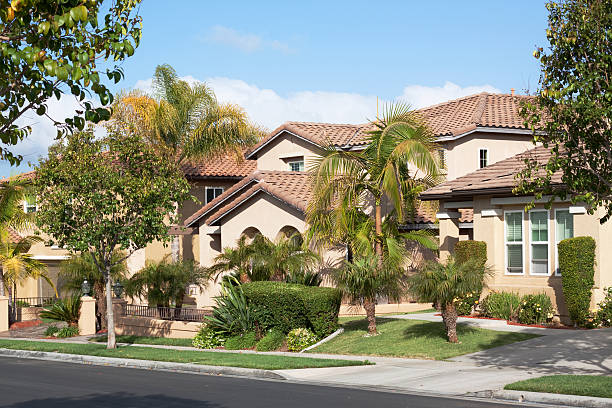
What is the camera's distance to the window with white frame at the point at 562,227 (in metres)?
24.3

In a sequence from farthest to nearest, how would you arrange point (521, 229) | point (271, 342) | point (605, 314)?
1. point (521, 229)
2. point (271, 342)
3. point (605, 314)

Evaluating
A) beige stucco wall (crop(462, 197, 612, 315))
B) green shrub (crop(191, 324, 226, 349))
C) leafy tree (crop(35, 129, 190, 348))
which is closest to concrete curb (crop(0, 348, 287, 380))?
leafy tree (crop(35, 129, 190, 348))

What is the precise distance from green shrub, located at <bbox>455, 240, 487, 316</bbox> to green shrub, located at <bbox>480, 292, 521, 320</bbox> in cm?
65

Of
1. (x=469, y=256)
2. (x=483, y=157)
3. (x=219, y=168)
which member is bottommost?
(x=469, y=256)

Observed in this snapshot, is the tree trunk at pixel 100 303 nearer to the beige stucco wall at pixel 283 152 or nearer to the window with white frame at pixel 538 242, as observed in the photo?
the beige stucco wall at pixel 283 152

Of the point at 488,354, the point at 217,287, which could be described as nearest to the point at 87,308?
the point at 217,287

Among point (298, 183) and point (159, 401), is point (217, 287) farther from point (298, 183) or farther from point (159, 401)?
point (159, 401)

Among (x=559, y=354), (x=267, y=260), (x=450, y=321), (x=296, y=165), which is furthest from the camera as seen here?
(x=296, y=165)

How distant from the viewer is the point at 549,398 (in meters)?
14.4

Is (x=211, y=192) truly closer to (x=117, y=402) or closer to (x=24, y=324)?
(x=24, y=324)

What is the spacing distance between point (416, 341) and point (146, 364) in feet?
22.6

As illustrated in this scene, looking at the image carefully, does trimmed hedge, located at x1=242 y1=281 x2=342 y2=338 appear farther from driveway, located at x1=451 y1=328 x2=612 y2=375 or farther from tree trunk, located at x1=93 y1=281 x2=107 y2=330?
tree trunk, located at x1=93 y1=281 x2=107 y2=330

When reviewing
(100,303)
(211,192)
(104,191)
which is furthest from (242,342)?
(211,192)

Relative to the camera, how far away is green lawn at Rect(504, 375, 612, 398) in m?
14.3
